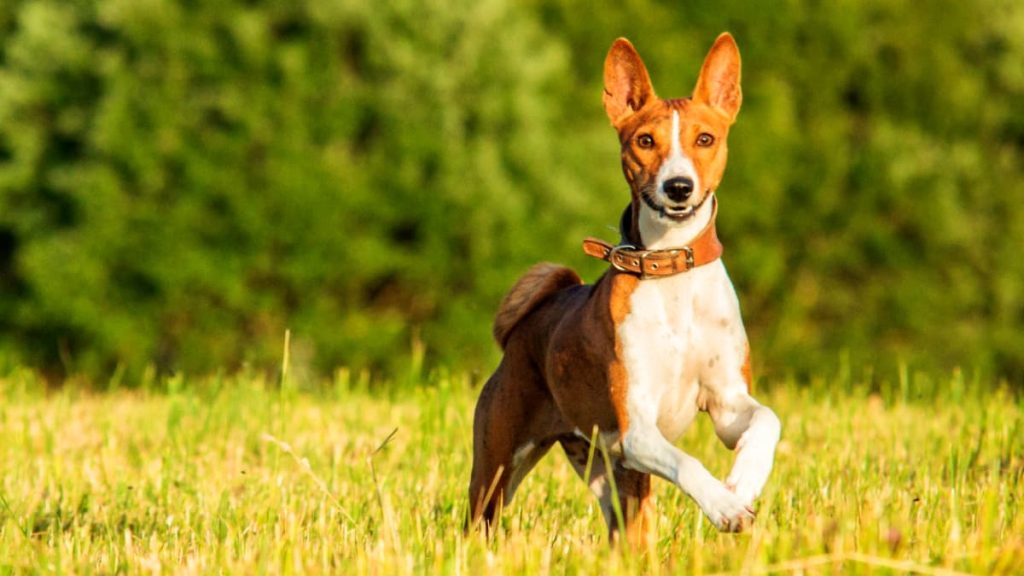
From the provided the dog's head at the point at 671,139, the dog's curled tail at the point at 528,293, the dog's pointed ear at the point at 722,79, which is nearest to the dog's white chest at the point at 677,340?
the dog's head at the point at 671,139

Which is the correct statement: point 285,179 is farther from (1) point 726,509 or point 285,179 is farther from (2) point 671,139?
(1) point 726,509

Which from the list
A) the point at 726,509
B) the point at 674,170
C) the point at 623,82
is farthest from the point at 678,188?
the point at 726,509

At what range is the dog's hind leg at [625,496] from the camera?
14.7ft

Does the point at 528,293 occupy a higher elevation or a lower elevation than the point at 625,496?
higher

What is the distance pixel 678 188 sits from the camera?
13.4ft

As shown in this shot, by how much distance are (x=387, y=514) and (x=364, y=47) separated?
1612 cm

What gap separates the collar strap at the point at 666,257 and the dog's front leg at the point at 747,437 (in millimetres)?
400

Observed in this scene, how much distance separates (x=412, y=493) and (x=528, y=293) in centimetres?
103

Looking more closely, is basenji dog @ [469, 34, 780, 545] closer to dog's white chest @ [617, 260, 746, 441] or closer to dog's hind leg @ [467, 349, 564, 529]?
dog's white chest @ [617, 260, 746, 441]

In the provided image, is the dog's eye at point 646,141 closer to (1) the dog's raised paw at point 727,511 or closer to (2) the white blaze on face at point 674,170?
(2) the white blaze on face at point 674,170

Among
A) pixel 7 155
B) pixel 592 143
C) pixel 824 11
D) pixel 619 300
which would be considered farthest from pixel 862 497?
pixel 824 11

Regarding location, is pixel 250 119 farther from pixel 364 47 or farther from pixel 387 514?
pixel 387 514

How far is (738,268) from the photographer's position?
21562 mm

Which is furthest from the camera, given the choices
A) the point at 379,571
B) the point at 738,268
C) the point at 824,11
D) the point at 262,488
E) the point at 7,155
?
the point at 824,11
